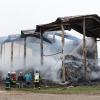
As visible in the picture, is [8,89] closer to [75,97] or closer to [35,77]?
[35,77]

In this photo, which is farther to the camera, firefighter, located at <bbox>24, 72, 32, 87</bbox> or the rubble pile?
firefighter, located at <bbox>24, 72, 32, 87</bbox>

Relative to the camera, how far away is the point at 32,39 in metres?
37.2

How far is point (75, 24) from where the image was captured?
108ft

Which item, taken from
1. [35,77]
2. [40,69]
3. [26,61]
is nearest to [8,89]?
[35,77]

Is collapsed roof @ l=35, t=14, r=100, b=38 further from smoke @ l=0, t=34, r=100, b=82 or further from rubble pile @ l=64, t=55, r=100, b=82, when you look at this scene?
rubble pile @ l=64, t=55, r=100, b=82

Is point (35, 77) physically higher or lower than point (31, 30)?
lower

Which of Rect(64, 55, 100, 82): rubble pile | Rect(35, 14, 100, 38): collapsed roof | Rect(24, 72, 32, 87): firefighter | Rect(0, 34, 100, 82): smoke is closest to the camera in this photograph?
Rect(35, 14, 100, 38): collapsed roof

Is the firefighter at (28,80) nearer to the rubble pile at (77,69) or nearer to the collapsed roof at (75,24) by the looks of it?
the rubble pile at (77,69)

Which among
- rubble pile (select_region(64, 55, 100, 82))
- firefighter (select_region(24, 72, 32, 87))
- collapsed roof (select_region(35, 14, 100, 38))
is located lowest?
firefighter (select_region(24, 72, 32, 87))

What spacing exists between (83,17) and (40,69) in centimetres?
574

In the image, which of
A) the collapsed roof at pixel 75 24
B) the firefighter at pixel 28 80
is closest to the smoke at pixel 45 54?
the firefighter at pixel 28 80

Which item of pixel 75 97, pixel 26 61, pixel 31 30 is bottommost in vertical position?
pixel 75 97

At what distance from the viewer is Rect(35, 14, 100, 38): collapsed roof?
31375mm

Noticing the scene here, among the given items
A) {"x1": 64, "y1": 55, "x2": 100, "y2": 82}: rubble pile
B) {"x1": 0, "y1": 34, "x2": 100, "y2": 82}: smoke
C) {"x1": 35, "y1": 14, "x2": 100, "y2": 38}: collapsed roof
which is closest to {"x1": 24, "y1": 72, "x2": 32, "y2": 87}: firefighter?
{"x1": 0, "y1": 34, "x2": 100, "y2": 82}: smoke
